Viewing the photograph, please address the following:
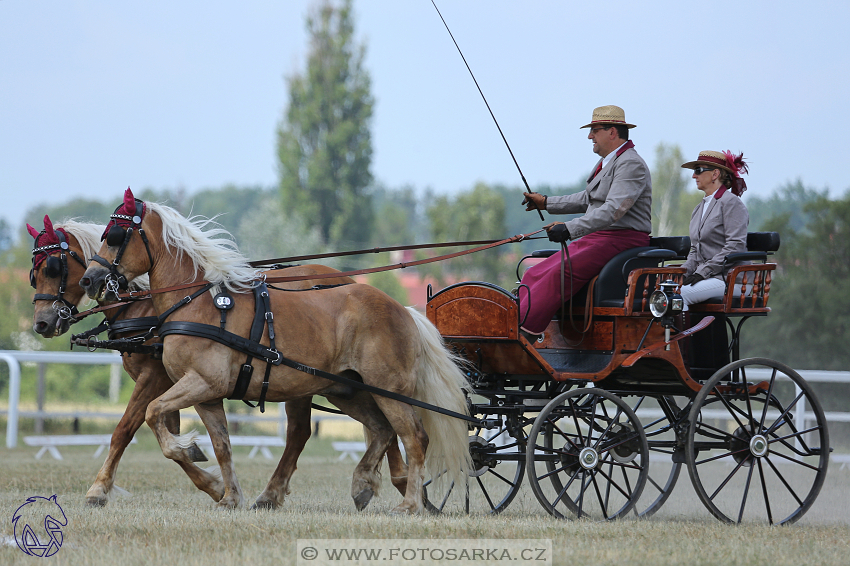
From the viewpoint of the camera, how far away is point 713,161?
685 cm

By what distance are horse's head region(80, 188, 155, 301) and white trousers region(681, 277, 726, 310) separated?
3.47 m

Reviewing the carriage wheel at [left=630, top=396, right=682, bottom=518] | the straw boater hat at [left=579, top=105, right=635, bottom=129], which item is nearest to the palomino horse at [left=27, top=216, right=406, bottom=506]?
the carriage wheel at [left=630, top=396, right=682, bottom=518]

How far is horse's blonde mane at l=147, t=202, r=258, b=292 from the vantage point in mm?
6164

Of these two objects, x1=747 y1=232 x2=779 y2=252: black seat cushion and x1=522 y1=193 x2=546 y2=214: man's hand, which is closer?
x1=747 y1=232 x2=779 y2=252: black seat cushion

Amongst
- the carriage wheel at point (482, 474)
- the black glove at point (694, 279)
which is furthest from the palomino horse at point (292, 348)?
the black glove at point (694, 279)

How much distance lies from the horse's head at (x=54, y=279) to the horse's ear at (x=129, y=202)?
2.93ft

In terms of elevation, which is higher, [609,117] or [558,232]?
[609,117]

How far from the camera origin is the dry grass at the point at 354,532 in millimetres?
4453

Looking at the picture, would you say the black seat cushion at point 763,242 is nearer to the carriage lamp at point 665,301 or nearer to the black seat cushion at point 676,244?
the black seat cushion at point 676,244

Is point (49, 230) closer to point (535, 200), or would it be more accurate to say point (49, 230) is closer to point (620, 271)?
point (535, 200)

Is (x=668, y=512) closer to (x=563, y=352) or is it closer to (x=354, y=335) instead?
(x=563, y=352)

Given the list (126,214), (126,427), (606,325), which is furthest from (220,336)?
(606,325)

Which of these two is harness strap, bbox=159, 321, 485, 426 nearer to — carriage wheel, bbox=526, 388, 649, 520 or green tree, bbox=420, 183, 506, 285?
carriage wheel, bbox=526, 388, 649, 520

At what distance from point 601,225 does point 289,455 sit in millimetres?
2668
